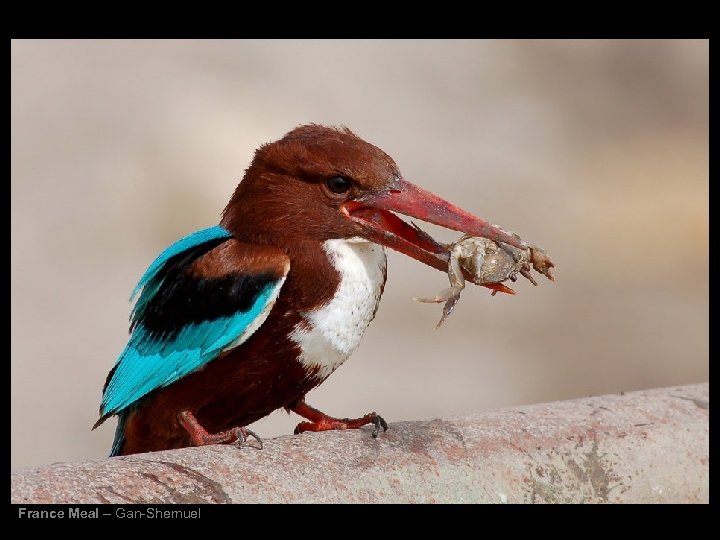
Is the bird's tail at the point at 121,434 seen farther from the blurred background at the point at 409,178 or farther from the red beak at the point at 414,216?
the blurred background at the point at 409,178

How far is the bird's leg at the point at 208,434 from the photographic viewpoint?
9.35 ft

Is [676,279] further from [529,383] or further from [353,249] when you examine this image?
[353,249]

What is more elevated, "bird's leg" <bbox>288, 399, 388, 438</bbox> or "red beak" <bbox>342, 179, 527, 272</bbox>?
"red beak" <bbox>342, 179, 527, 272</bbox>

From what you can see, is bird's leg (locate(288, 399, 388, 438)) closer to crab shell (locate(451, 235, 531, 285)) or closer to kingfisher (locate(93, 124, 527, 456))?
kingfisher (locate(93, 124, 527, 456))

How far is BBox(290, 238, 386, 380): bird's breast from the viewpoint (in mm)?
3059

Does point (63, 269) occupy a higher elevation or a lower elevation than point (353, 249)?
higher

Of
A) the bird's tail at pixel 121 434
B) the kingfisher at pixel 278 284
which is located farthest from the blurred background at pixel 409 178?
the kingfisher at pixel 278 284

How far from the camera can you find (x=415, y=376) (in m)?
7.26

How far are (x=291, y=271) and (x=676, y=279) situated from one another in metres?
6.09

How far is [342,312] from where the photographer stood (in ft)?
10.1

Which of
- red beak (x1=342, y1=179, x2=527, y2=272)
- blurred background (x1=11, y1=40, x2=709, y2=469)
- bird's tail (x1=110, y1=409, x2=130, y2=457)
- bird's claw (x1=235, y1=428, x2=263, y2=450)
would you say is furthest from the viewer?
blurred background (x1=11, y1=40, x2=709, y2=469)

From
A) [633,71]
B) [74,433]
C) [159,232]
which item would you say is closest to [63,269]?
[159,232]

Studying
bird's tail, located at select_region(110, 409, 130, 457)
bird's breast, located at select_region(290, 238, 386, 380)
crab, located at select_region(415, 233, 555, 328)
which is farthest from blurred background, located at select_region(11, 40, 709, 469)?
crab, located at select_region(415, 233, 555, 328)

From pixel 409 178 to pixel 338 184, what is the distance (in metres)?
4.99
